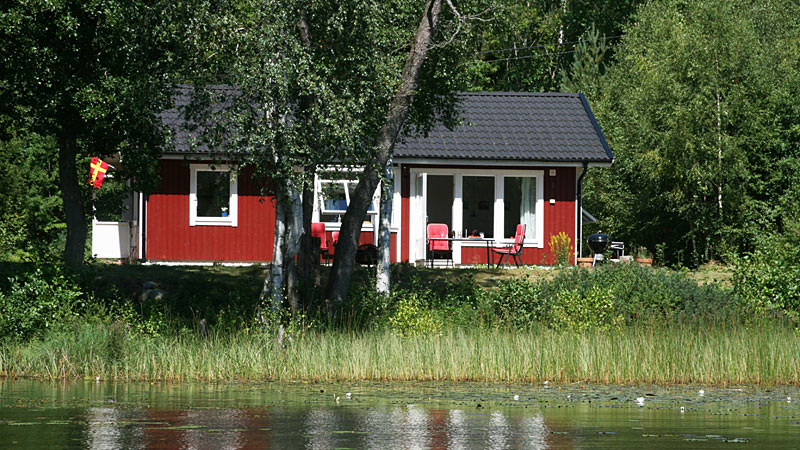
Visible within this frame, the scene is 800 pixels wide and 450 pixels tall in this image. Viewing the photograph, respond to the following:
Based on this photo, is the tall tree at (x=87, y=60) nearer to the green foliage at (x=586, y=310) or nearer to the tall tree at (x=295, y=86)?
the tall tree at (x=295, y=86)

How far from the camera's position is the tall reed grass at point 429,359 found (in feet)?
48.1

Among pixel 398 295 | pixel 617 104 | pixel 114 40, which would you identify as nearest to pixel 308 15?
pixel 114 40

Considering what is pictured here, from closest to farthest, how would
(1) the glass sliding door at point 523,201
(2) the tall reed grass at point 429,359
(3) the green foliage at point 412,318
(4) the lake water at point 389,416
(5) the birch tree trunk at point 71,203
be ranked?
(4) the lake water at point 389,416, (2) the tall reed grass at point 429,359, (3) the green foliage at point 412,318, (5) the birch tree trunk at point 71,203, (1) the glass sliding door at point 523,201

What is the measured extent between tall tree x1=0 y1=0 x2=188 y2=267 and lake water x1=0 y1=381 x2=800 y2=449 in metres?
4.50

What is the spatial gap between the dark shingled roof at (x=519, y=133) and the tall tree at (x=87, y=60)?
379 inches

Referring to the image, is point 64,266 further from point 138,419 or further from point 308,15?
point 138,419

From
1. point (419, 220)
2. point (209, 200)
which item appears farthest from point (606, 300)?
point (209, 200)

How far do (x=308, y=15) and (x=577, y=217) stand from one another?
40.9 feet

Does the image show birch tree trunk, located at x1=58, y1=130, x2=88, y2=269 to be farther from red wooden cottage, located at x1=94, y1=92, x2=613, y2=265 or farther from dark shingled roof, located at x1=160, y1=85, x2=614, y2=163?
A: red wooden cottage, located at x1=94, y1=92, x2=613, y2=265

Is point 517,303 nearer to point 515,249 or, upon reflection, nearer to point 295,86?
point 295,86

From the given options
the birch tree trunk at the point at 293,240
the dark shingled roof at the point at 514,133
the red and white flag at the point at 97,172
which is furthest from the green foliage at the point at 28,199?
the birch tree trunk at the point at 293,240

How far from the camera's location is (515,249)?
24906mm

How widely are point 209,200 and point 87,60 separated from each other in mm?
9165

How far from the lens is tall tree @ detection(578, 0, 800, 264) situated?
2956cm
